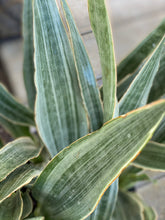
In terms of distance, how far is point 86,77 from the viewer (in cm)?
31

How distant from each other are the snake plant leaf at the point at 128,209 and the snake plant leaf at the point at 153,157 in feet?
0.43

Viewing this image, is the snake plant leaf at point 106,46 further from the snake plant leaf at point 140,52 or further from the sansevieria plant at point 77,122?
the snake plant leaf at point 140,52

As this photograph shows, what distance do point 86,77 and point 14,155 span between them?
131 millimetres

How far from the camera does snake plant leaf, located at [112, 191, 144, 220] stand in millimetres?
418

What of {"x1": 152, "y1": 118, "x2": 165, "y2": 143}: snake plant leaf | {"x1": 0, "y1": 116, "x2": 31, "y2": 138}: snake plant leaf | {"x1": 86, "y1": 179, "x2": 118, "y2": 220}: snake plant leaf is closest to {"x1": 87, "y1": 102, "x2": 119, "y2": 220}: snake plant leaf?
{"x1": 86, "y1": 179, "x2": 118, "y2": 220}: snake plant leaf

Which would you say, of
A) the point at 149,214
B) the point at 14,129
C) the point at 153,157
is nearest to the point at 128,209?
the point at 149,214

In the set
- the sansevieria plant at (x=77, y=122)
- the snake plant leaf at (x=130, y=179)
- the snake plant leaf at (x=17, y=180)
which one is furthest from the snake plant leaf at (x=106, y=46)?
the snake plant leaf at (x=130, y=179)

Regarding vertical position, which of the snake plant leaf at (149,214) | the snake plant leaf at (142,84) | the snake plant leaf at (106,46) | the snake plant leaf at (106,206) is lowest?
the snake plant leaf at (149,214)

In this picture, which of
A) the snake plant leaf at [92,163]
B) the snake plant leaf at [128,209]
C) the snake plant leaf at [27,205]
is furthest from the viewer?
the snake plant leaf at [128,209]

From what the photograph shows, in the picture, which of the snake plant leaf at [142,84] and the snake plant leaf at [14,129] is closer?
the snake plant leaf at [142,84]

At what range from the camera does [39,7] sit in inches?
11.3

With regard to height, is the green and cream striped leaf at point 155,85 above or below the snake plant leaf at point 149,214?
above

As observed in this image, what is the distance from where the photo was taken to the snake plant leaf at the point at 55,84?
292 millimetres

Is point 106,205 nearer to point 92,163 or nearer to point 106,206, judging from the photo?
point 106,206
